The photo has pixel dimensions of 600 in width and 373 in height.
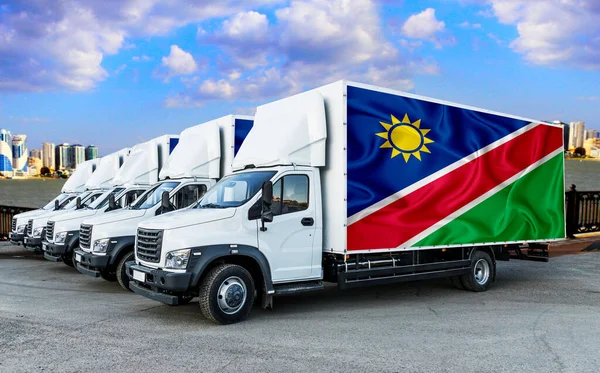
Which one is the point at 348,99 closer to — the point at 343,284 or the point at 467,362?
the point at 343,284

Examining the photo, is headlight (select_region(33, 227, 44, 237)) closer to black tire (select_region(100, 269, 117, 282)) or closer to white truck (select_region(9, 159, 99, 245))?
white truck (select_region(9, 159, 99, 245))

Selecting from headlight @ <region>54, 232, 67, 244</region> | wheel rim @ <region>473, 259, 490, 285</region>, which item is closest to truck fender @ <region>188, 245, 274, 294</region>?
wheel rim @ <region>473, 259, 490, 285</region>

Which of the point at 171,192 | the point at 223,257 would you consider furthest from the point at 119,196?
the point at 223,257

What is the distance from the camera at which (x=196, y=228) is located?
757cm

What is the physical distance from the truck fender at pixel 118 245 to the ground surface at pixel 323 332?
699mm

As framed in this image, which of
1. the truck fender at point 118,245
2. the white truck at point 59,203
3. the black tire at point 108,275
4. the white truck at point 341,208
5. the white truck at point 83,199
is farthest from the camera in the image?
the white truck at point 59,203

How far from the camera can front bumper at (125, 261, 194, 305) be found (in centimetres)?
732

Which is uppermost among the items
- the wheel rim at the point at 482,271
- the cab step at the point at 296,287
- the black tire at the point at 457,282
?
the cab step at the point at 296,287

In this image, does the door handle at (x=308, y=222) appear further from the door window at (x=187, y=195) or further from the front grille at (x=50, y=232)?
the front grille at (x=50, y=232)

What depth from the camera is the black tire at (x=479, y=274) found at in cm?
1046

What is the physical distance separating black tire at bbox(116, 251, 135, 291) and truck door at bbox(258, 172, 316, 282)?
12.2 feet

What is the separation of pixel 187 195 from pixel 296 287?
455 cm

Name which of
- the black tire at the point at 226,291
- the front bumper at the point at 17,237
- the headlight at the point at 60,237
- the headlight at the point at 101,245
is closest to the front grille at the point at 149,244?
the black tire at the point at 226,291

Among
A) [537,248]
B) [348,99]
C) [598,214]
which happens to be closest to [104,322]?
[348,99]
